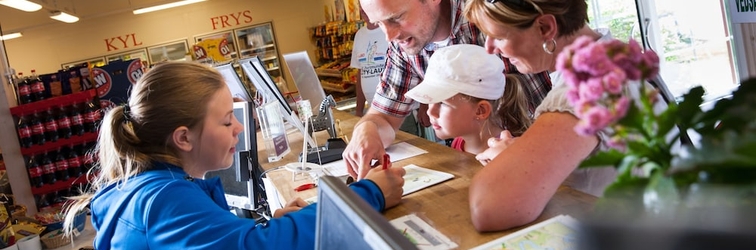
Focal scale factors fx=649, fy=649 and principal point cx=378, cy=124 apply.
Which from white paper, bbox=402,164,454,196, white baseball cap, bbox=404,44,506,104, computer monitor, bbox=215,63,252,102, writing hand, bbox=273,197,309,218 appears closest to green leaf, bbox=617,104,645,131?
white paper, bbox=402,164,454,196

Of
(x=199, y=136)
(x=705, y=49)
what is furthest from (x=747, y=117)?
(x=705, y=49)

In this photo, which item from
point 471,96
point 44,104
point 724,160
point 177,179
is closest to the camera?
point 724,160

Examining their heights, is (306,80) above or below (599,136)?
above

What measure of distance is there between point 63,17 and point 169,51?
1.68 m

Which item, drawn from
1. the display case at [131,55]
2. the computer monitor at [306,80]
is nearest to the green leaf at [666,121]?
the computer monitor at [306,80]

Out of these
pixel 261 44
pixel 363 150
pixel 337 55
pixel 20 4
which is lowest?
pixel 363 150

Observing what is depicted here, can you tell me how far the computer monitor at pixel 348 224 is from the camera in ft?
2.09

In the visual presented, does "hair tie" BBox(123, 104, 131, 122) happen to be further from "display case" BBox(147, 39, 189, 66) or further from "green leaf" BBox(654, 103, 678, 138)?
"display case" BBox(147, 39, 189, 66)

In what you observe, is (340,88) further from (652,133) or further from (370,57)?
(652,133)

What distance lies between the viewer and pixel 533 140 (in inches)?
50.9

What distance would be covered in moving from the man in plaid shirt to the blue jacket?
554mm

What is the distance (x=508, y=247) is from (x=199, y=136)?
1067 mm

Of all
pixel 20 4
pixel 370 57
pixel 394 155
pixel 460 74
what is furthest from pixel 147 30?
pixel 460 74

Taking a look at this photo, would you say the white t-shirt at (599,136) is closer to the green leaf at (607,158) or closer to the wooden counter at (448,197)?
the wooden counter at (448,197)
